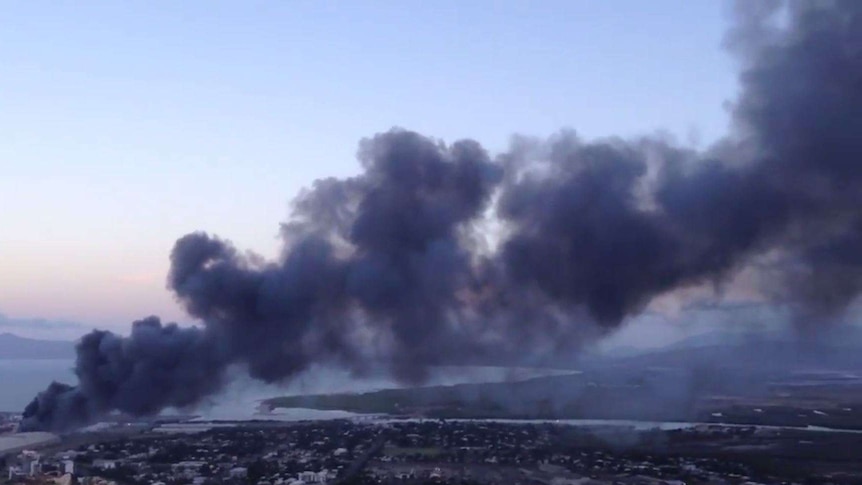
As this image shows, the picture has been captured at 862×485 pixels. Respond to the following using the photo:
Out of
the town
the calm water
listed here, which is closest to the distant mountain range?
the calm water

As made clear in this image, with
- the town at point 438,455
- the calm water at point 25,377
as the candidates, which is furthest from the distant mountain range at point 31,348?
the town at point 438,455

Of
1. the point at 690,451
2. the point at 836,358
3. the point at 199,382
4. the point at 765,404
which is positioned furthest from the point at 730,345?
the point at 199,382

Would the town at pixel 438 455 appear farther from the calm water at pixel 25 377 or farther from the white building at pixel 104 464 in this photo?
the calm water at pixel 25 377

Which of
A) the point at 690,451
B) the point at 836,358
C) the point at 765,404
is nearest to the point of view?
the point at 690,451

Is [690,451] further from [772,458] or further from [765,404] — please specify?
[765,404]

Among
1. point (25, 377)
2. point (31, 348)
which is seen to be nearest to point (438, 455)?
point (25, 377)

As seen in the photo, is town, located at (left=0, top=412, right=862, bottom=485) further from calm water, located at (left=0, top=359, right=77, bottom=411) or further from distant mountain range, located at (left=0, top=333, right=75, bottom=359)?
distant mountain range, located at (left=0, top=333, right=75, bottom=359)
